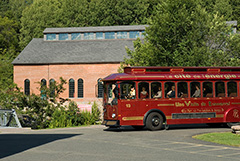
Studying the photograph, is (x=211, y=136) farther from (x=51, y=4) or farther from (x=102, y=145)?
(x=51, y=4)

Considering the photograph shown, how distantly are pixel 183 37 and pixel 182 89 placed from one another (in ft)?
44.9

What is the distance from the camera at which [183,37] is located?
33750 millimetres

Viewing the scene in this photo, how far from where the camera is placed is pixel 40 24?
7906 cm

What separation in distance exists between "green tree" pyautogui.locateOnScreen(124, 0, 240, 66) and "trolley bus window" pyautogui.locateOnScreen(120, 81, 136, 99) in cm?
1314

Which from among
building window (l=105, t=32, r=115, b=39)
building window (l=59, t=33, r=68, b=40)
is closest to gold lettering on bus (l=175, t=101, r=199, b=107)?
building window (l=105, t=32, r=115, b=39)

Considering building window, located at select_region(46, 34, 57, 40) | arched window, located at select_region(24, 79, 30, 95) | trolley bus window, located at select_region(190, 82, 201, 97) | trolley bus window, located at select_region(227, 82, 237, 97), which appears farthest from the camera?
building window, located at select_region(46, 34, 57, 40)

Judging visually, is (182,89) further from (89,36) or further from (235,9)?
(235,9)

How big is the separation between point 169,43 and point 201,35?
2.80 m

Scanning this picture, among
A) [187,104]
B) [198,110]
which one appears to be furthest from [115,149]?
[198,110]

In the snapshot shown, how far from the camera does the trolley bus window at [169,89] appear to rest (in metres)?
20.5

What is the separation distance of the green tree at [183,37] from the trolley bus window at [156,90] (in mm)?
12407

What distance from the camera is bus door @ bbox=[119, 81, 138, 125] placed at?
19.7 m

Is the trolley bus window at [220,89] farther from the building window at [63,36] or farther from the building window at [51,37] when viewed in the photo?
the building window at [51,37]

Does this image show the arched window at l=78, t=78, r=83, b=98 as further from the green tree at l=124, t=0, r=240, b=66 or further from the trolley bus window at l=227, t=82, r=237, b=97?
the trolley bus window at l=227, t=82, r=237, b=97
